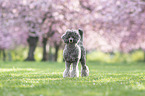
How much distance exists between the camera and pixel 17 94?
5.98m

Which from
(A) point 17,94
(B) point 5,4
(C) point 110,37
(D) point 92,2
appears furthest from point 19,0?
(A) point 17,94

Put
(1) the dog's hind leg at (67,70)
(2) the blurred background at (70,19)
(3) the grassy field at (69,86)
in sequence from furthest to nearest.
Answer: (2) the blurred background at (70,19) < (1) the dog's hind leg at (67,70) < (3) the grassy field at (69,86)

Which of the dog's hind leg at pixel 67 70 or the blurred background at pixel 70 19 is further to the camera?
the blurred background at pixel 70 19

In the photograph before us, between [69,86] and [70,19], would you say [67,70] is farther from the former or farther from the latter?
[70,19]

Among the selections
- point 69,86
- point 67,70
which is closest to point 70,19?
point 67,70

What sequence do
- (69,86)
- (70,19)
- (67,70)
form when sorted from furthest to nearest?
(70,19) < (67,70) < (69,86)

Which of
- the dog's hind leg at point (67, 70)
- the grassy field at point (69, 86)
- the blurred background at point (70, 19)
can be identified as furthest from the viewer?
the blurred background at point (70, 19)

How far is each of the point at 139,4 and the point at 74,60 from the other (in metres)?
15.4

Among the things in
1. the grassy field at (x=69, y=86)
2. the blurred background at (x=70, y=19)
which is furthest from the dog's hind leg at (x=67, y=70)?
the blurred background at (x=70, y=19)

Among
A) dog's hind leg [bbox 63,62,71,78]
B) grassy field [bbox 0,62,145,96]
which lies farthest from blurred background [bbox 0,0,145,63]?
grassy field [bbox 0,62,145,96]

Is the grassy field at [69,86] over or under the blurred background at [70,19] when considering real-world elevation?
under

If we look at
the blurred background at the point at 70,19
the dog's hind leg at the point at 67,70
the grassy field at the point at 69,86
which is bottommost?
the grassy field at the point at 69,86

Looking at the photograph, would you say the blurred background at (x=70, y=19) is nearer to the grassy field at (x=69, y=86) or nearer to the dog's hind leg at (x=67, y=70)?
the dog's hind leg at (x=67, y=70)

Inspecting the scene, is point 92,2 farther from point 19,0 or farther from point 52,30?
point 19,0
